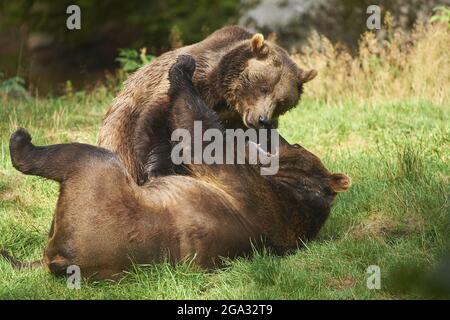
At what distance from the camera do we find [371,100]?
1046cm

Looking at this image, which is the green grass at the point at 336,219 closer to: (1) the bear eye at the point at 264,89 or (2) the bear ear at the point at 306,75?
(2) the bear ear at the point at 306,75

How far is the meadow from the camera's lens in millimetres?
4852

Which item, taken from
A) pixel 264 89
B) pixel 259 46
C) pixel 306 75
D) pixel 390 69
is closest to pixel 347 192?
pixel 264 89

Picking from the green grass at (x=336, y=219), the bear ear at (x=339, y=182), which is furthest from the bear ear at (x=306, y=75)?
the bear ear at (x=339, y=182)

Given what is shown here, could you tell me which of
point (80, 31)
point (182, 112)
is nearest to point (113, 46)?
point (80, 31)

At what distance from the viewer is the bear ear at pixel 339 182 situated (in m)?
5.84

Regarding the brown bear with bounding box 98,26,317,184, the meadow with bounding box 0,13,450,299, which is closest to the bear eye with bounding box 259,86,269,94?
the brown bear with bounding box 98,26,317,184

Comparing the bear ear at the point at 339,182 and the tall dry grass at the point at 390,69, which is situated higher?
the tall dry grass at the point at 390,69

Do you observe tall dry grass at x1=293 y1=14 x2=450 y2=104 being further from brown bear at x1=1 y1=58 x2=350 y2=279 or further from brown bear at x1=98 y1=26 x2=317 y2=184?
brown bear at x1=1 y1=58 x2=350 y2=279

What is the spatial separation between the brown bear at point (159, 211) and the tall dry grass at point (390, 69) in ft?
16.9

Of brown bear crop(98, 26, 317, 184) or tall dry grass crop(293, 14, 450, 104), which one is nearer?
brown bear crop(98, 26, 317, 184)

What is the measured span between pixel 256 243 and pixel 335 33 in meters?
8.48

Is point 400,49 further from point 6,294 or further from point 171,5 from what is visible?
point 6,294

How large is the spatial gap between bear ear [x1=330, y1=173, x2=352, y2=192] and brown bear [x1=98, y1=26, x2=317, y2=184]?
1239 mm
